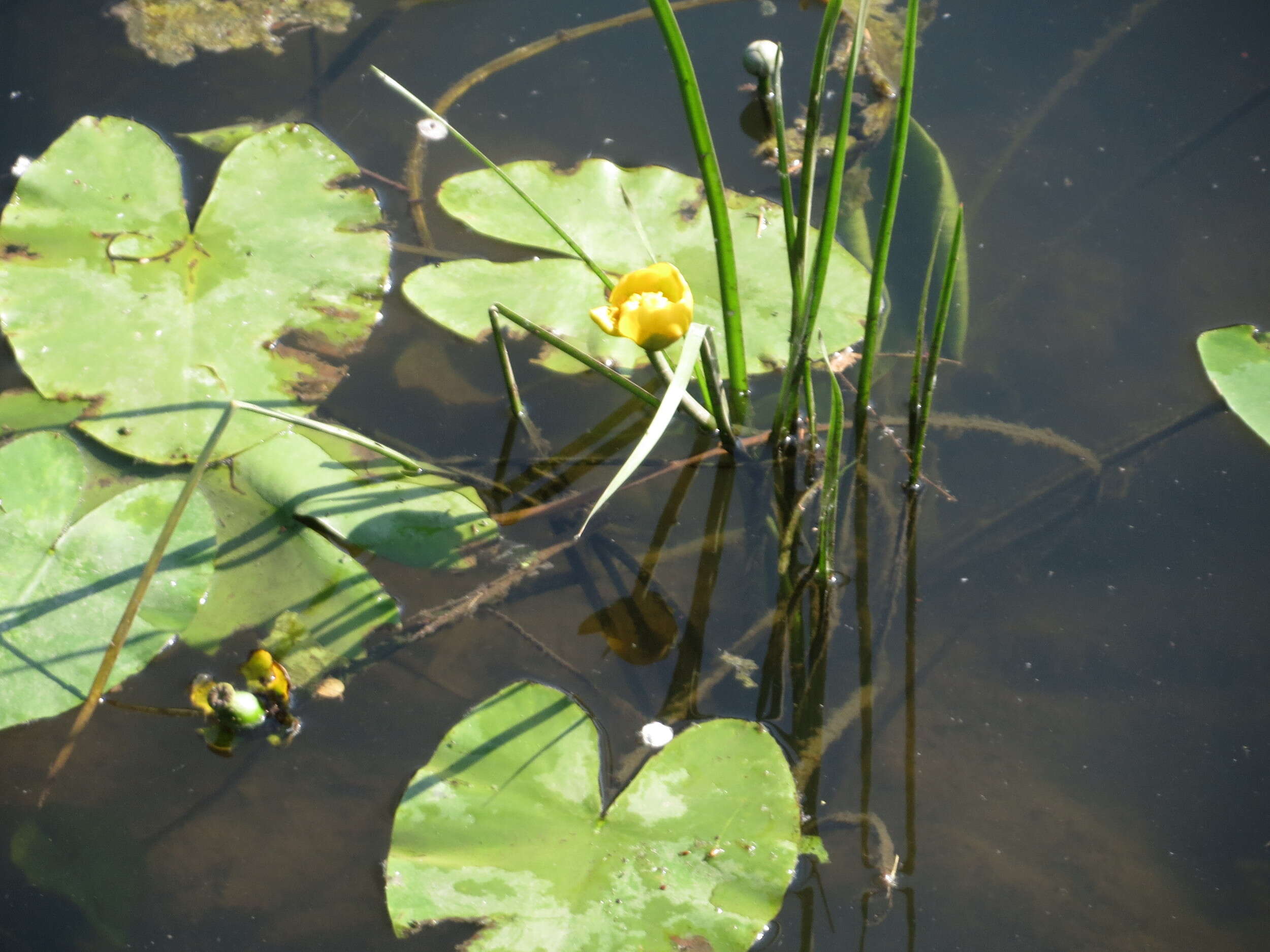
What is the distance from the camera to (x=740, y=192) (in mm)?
2061

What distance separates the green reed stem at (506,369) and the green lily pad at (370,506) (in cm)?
23

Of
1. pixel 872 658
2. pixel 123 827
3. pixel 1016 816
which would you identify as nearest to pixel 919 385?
pixel 872 658

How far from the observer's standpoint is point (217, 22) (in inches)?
94.8

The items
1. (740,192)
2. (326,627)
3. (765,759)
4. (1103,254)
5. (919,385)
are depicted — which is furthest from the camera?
(740,192)

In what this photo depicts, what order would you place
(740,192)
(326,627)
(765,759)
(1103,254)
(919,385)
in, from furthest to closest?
1. (740,192)
2. (1103,254)
3. (919,385)
4. (326,627)
5. (765,759)

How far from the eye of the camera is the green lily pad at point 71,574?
1.46 meters

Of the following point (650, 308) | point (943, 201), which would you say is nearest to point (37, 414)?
point (650, 308)

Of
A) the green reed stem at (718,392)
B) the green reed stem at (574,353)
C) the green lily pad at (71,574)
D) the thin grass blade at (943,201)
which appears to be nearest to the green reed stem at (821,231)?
the green reed stem at (718,392)

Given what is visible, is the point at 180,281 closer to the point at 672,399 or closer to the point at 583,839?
the point at 672,399

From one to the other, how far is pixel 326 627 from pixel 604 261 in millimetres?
904

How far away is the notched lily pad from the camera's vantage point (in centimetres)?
237

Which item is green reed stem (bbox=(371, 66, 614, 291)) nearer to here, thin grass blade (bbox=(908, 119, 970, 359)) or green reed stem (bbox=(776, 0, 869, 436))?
green reed stem (bbox=(776, 0, 869, 436))

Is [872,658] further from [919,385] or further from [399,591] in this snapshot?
[399,591]

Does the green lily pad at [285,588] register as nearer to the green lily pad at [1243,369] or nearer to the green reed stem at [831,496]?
the green reed stem at [831,496]
